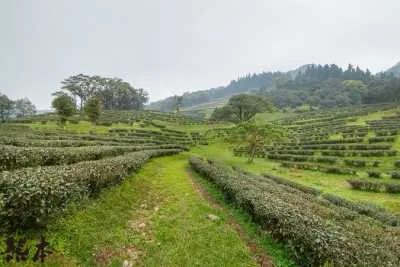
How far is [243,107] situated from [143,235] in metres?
77.5

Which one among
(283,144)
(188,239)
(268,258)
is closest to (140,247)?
(188,239)

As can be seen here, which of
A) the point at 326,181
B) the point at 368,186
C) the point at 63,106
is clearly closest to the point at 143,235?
the point at 368,186

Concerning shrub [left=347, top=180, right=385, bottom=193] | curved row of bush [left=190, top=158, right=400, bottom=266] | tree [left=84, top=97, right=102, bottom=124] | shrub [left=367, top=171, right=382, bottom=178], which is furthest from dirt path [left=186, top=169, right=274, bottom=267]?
tree [left=84, top=97, right=102, bottom=124]

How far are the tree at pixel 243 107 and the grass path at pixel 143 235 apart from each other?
2837 inches

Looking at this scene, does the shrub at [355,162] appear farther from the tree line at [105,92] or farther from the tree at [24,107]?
the tree at [24,107]

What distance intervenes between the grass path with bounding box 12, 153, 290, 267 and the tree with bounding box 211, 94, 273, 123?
72061 mm

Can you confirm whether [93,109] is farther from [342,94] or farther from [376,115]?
[342,94]

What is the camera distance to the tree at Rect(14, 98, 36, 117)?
412 ft

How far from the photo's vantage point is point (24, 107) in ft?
419

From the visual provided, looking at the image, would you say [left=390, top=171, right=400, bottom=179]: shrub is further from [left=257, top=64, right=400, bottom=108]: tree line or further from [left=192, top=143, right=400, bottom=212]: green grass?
[left=257, top=64, right=400, bottom=108]: tree line

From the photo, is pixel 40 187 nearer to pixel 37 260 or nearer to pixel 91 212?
pixel 37 260

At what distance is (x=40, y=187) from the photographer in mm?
7938

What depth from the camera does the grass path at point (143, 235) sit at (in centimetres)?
867

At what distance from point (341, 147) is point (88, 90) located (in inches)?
4154
